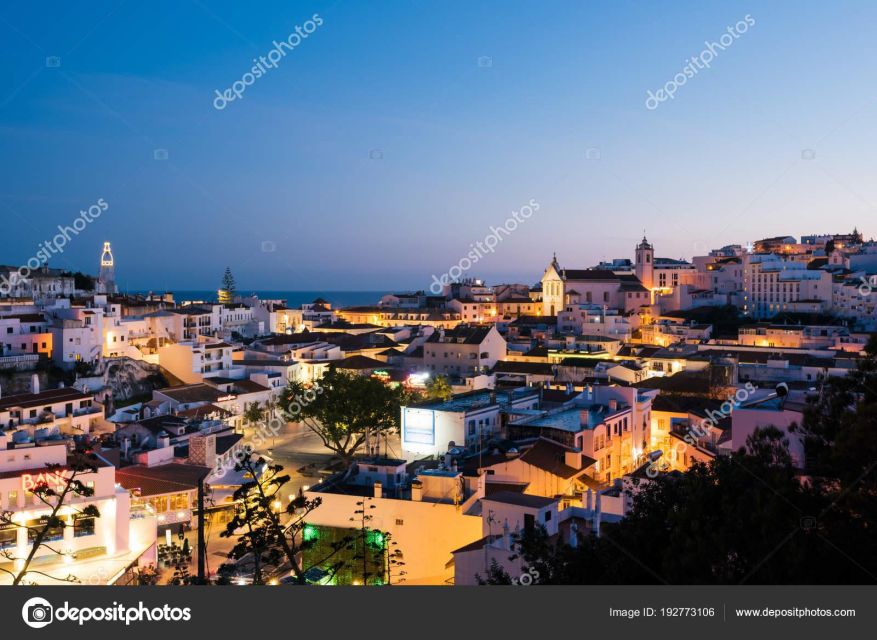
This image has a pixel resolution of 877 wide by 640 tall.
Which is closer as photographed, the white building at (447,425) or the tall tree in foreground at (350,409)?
the white building at (447,425)

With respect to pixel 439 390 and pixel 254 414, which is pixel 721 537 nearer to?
pixel 439 390

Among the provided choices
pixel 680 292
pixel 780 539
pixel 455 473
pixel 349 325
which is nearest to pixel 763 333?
pixel 680 292

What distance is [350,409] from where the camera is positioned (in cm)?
1891

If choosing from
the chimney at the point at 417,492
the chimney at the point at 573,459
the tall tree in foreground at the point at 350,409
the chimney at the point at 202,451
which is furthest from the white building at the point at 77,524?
the chimney at the point at 573,459

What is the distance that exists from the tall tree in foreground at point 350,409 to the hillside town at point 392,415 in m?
0.11

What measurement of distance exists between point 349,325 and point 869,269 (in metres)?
32.7

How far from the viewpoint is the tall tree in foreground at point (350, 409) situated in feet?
62.1
